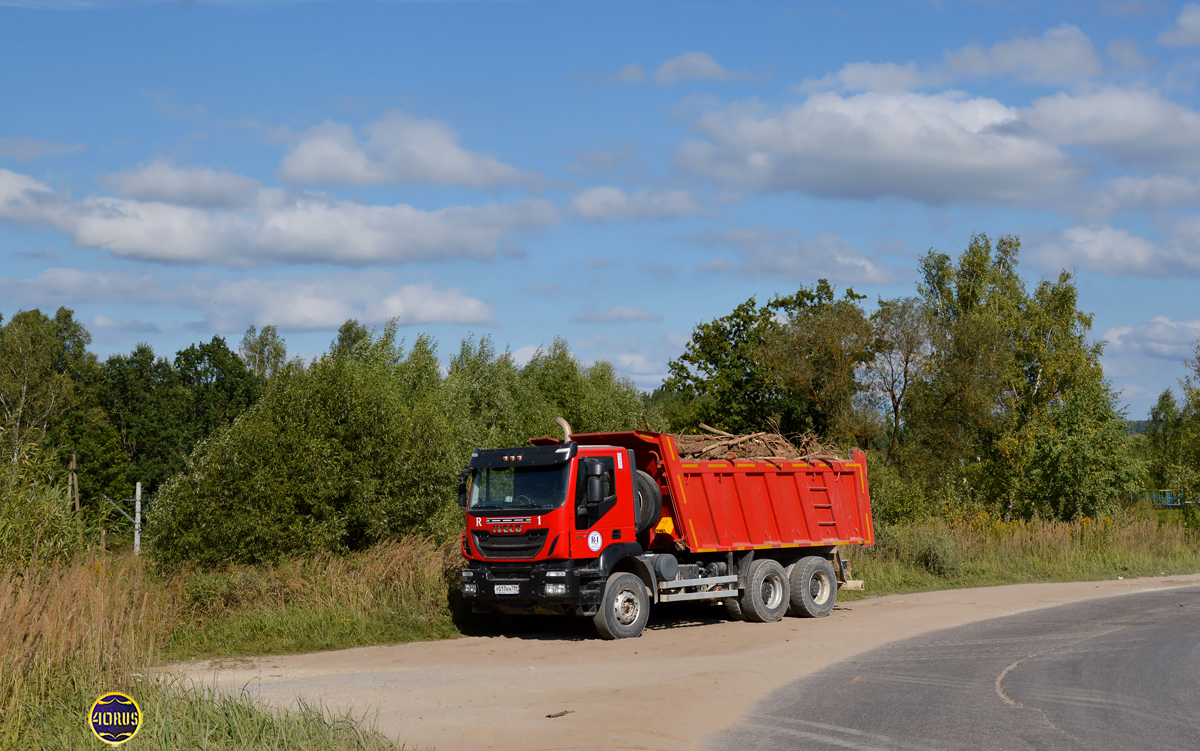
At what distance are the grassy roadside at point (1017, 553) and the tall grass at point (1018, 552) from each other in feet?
0.07

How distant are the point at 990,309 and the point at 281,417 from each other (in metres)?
39.4

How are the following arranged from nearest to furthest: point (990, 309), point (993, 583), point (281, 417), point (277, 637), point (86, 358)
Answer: point (277, 637), point (281, 417), point (993, 583), point (990, 309), point (86, 358)

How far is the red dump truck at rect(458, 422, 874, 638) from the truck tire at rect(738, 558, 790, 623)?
0.08ft

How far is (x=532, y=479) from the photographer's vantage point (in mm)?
15445

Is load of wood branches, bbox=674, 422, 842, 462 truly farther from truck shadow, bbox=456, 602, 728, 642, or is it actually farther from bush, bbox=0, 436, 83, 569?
bush, bbox=0, 436, 83, 569

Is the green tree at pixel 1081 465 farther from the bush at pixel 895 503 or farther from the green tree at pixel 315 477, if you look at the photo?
the green tree at pixel 315 477

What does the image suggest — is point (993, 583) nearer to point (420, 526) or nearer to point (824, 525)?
point (824, 525)


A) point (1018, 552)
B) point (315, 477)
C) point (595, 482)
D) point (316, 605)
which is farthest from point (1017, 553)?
point (316, 605)

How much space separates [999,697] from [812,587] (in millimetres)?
8478

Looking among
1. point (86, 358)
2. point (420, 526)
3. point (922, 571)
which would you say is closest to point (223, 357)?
point (86, 358)

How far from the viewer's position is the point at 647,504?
1628 centimetres

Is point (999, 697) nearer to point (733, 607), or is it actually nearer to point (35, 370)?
point (733, 607)

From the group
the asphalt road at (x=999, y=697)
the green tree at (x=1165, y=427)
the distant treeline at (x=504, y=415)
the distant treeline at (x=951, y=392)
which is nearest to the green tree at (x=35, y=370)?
the distant treeline at (x=504, y=415)

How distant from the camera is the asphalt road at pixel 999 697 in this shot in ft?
28.1
